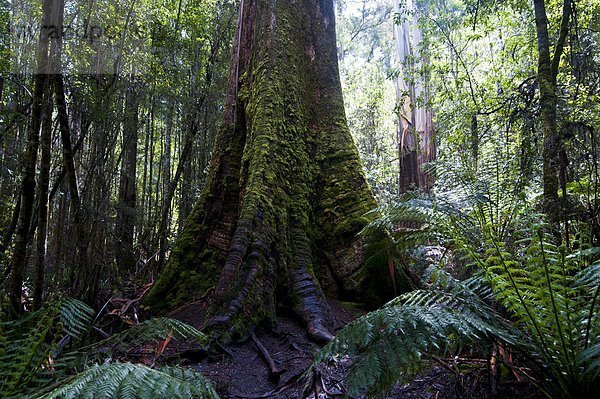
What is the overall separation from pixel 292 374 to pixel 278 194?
156 centimetres

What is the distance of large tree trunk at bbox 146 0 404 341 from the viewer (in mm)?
3059

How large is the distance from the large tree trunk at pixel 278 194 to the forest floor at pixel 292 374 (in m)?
0.14

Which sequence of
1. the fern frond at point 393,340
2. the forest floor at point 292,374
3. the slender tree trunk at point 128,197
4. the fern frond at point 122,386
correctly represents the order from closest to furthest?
1. the fern frond at point 122,386
2. the fern frond at point 393,340
3. the forest floor at point 292,374
4. the slender tree trunk at point 128,197

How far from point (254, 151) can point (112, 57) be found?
4.23 metres

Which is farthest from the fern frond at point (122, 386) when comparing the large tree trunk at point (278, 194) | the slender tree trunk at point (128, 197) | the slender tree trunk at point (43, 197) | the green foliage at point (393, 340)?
the slender tree trunk at point (128, 197)

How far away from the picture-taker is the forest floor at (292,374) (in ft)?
6.17

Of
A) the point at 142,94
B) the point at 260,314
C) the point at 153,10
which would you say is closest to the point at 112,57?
the point at 142,94

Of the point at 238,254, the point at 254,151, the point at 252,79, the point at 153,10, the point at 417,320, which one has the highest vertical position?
the point at 153,10

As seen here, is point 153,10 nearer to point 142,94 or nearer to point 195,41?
point 195,41

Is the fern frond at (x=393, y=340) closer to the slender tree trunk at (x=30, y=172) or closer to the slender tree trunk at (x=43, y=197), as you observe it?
the slender tree trunk at (x=43, y=197)

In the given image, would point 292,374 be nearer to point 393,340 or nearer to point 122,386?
point 393,340

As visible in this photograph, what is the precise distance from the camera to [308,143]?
4.12 metres

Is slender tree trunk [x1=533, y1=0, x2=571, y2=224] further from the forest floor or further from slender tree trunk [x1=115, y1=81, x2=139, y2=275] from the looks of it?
slender tree trunk [x1=115, y1=81, x2=139, y2=275]

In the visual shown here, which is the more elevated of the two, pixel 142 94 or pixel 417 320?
pixel 142 94
